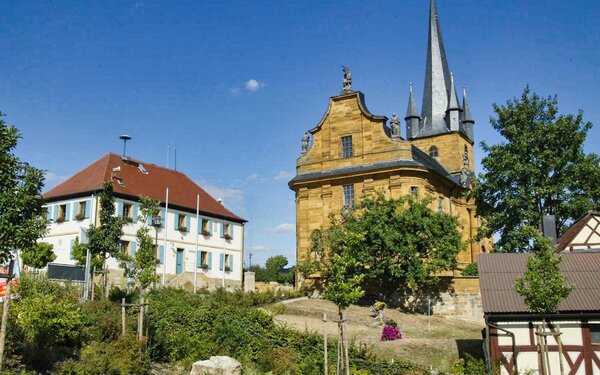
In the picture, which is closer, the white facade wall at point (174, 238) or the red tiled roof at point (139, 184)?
the white facade wall at point (174, 238)

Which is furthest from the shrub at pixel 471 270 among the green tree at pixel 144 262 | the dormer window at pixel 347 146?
the green tree at pixel 144 262

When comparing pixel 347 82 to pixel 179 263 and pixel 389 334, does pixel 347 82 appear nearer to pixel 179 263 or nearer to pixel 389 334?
pixel 179 263

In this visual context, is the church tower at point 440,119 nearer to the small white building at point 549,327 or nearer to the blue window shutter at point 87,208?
the blue window shutter at point 87,208

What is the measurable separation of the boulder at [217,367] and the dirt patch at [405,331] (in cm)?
262

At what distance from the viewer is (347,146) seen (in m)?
41.4

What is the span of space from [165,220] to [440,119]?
27231mm

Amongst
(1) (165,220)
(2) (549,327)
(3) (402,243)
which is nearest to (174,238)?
(1) (165,220)

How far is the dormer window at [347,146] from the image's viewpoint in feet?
135

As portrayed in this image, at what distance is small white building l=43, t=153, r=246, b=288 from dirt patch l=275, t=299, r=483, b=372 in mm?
9971

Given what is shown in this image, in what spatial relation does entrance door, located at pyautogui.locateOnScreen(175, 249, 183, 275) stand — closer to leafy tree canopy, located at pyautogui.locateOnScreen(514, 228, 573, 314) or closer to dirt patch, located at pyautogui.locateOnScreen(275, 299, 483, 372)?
dirt patch, located at pyautogui.locateOnScreen(275, 299, 483, 372)

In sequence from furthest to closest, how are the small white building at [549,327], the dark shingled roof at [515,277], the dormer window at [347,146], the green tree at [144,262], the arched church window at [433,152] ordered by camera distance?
the arched church window at [433,152] → the dormer window at [347,146] → the dark shingled roof at [515,277] → the small white building at [549,327] → the green tree at [144,262]

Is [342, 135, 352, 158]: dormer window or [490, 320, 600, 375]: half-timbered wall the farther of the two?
[342, 135, 352, 158]: dormer window

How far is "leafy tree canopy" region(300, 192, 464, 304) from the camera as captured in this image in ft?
107

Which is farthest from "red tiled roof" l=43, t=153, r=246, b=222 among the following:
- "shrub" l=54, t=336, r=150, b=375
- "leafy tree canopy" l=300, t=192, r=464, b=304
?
"shrub" l=54, t=336, r=150, b=375
